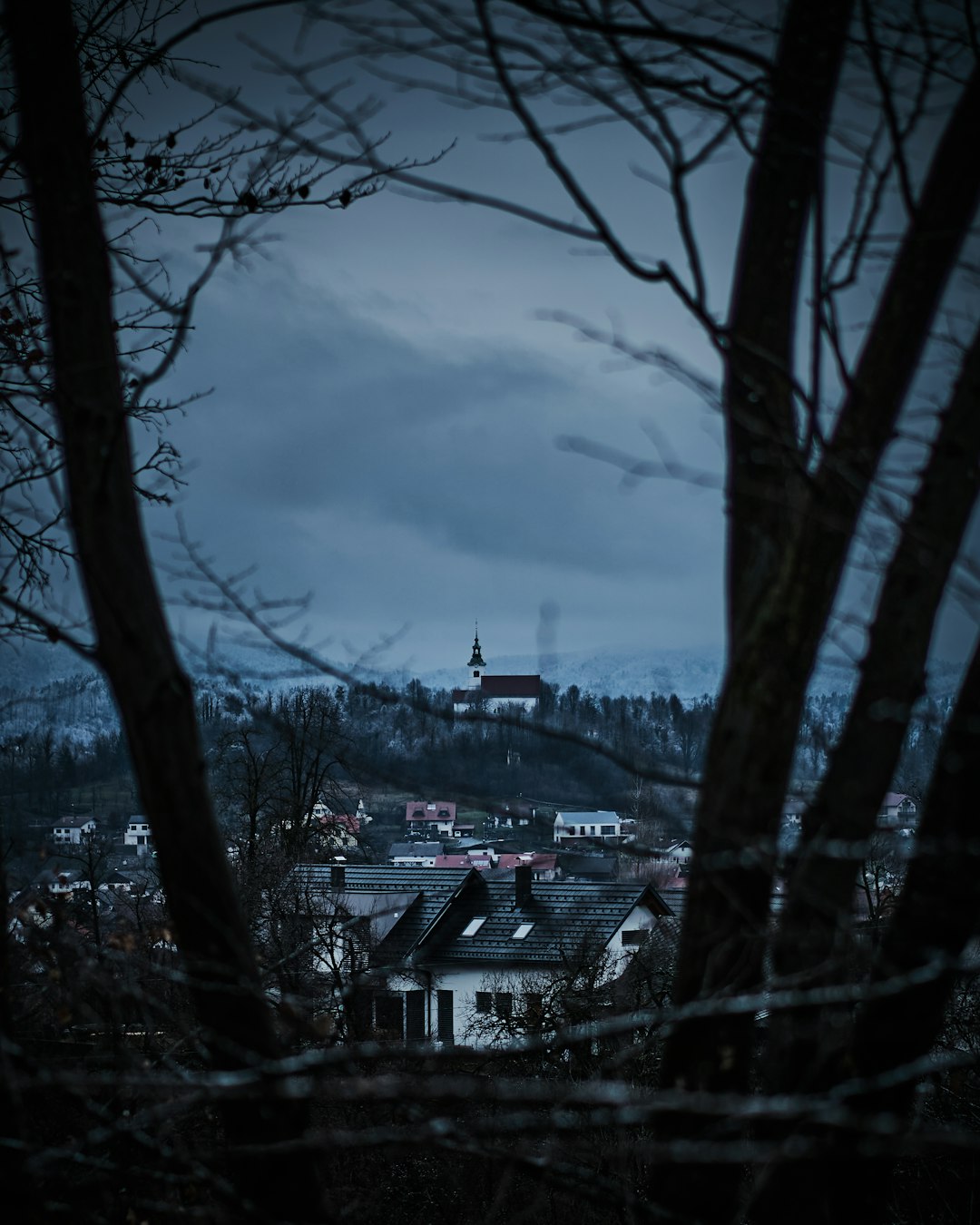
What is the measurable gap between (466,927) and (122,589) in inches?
771

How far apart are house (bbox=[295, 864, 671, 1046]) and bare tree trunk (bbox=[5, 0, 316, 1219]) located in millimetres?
11998

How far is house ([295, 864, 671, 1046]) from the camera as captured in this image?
53.4ft

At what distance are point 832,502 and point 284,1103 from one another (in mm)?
1790

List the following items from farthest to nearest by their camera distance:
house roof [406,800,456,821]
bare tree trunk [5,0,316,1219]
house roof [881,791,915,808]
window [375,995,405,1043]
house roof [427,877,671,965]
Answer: house roof [406,800,456,821] < house roof [427,877,671,965] < window [375,995,405,1043] < house roof [881,791,915,808] < bare tree trunk [5,0,316,1219]

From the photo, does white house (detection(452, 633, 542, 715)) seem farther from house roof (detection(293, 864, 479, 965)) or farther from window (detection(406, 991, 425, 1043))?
house roof (detection(293, 864, 479, 965))

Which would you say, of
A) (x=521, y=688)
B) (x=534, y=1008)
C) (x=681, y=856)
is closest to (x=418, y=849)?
(x=521, y=688)

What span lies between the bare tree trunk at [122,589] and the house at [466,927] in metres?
12.0

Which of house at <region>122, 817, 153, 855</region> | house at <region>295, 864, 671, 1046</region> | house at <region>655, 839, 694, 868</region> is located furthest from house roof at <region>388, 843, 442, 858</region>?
house at <region>655, 839, 694, 868</region>

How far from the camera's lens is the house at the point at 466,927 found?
16.3 metres

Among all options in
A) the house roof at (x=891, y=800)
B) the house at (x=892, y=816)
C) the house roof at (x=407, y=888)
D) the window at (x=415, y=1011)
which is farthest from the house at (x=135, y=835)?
the house at (x=892, y=816)

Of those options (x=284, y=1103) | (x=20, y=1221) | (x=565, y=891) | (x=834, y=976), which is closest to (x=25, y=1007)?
(x=20, y=1221)

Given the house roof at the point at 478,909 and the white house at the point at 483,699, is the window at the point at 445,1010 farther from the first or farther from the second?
the white house at the point at 483,699

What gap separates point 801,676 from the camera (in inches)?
95.2

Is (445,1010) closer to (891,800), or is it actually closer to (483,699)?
(891,800)
